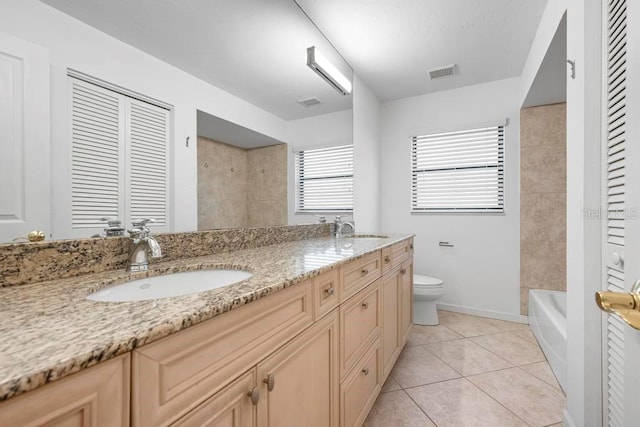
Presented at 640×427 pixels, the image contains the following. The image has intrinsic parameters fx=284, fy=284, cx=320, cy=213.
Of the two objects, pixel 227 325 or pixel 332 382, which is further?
pixel 332 382

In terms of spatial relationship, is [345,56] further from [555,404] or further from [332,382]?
[555,404]

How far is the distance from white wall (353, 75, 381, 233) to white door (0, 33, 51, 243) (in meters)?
1.96

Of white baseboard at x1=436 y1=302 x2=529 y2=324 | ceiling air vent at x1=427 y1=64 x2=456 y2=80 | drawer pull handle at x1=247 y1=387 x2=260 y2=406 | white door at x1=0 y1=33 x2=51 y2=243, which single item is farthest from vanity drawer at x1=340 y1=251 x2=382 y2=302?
ceiling air vent at x1=427 y1=64 x2=456 y2=80

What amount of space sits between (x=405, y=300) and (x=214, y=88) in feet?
5.84

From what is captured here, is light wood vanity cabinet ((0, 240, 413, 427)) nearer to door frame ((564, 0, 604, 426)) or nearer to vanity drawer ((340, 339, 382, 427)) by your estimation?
vanity drawer ((340, 339, 382, 427))

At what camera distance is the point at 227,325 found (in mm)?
588

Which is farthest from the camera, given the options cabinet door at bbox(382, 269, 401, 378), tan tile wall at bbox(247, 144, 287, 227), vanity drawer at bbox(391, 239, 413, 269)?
vanity drawer at bbox(391, 239, 413, 269)

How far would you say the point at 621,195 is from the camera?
90 centimetres

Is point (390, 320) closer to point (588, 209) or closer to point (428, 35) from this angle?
point (588, 209)

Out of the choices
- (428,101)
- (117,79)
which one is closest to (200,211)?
(117,79)

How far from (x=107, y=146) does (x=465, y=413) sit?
1.96 metres

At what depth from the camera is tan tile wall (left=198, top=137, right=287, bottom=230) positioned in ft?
3.97

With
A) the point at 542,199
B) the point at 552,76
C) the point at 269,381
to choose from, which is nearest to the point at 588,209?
the point at 269,381

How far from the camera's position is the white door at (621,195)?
0.61 m
